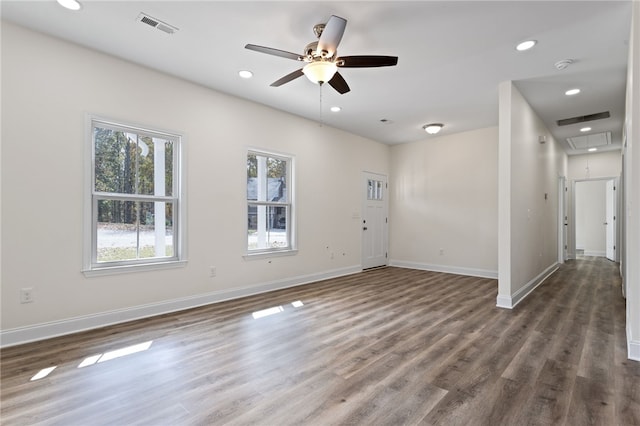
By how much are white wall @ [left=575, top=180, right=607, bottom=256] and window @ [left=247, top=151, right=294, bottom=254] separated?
9.10m

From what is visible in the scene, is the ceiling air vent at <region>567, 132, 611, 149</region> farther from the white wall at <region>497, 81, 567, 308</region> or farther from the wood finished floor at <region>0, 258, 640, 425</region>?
the wood finished floor at <region>0, 258, 640, 425</region>

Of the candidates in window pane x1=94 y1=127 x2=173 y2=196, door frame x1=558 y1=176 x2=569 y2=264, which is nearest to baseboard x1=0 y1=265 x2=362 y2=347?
window pane x1=94 y1=127 x2=173 y2=196

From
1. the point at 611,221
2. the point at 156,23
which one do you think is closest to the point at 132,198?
the point at 156,23

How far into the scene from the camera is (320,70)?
2758 mm

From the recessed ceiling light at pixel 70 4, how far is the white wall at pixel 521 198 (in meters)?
4.60

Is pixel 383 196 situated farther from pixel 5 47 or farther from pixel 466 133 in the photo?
pixel 5 47

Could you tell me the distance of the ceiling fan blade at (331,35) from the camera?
2349 mm

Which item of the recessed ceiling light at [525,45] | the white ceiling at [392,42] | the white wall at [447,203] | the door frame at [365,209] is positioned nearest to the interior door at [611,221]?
the white wall at [447,203]

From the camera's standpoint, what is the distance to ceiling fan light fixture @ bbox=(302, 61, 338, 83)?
2736 millimetres

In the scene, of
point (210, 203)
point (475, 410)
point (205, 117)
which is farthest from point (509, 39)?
point (210, 203)

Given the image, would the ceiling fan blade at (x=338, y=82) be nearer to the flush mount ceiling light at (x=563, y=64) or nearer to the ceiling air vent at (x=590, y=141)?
the flush mount ceiling light at (x=563, y=64)

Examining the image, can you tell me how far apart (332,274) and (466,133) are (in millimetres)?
3898

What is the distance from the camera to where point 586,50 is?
10.6 ft

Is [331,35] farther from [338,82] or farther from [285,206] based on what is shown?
[285,206]
